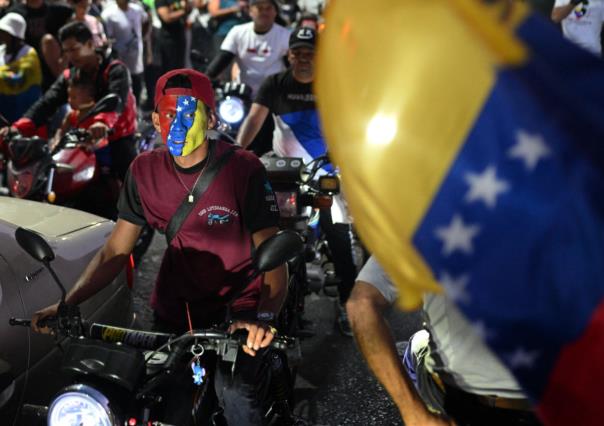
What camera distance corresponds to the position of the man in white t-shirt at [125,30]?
1119 cm

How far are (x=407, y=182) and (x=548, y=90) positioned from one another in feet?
0.92

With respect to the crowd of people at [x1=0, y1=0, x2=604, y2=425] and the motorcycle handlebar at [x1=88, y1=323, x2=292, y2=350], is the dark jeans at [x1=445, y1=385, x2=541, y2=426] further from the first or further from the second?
the motorcycle handlebar at [x1=88, y1=323, x2=292, y2=350]

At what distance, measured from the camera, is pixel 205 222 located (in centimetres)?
329

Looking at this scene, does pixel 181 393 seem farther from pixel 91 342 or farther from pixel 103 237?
pixel 103 237

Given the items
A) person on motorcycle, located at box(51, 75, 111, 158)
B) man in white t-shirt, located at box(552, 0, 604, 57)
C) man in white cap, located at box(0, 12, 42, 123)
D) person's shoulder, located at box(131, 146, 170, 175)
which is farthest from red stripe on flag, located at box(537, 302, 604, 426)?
man in white t-shirt, located at box(552, 0, 604, 57)

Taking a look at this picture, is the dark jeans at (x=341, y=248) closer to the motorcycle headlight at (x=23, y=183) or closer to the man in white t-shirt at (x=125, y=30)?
the motorcycle headlight at (x=23, y=183)

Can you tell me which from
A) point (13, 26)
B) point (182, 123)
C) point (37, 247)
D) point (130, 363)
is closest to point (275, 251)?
point (130, 363)

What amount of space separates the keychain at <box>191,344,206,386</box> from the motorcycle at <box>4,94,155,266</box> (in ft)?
9.88

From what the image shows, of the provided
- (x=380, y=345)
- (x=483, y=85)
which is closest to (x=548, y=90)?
(x=483, y=85)

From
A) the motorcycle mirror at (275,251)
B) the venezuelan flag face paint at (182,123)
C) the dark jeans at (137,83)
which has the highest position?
the motorcycle mirror at (275,251)

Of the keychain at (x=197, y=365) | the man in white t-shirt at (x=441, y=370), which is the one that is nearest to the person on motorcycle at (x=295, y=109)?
the keychain at (x=197, y=365)

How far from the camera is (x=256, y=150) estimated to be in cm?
677

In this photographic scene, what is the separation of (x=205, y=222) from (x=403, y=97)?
2069 millimetres

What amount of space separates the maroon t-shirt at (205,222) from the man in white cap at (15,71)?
4.92 meters
